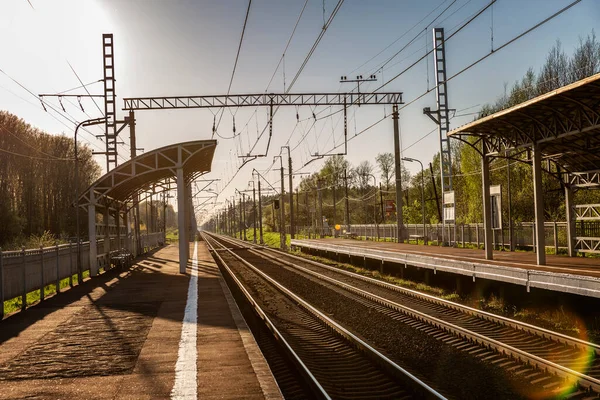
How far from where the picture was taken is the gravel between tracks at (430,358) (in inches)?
326

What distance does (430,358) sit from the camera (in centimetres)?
1027

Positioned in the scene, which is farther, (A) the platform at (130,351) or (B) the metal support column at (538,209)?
(B) the metal support column at (538,209)

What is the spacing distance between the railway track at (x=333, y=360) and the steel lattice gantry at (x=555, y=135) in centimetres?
766

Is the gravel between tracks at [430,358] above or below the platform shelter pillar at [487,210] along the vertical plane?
below

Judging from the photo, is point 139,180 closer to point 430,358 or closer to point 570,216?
point 570,216

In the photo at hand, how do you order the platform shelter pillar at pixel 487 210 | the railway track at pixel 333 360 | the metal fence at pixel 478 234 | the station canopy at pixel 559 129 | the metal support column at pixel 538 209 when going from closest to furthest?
the railway track at pixel 333 360 → the station canopy at pixel 559 129 → the metal support column at pixel 538 209 → the platform shelter pillar at pixel 487 210 → the metal fence at pixel 478 234

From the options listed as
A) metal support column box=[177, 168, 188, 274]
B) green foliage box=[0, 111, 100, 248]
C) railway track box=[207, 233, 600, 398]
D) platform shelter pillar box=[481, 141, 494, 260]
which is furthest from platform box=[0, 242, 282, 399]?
green foliage box=[0, 111, 100, 248]

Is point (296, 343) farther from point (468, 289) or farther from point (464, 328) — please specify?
point (468, 289)

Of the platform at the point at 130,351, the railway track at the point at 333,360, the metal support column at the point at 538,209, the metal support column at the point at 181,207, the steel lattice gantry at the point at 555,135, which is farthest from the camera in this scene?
the metal support column at the point at 181,207

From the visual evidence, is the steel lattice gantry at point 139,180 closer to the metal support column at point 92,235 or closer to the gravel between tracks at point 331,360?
the metal support column at point 92,235

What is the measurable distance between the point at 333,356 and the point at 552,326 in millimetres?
5467

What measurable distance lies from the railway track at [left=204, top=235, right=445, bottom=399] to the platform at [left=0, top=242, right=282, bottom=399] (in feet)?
2.47

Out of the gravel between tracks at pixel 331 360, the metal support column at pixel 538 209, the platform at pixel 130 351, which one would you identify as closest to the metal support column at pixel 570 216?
the metal support column at pixel 538 209

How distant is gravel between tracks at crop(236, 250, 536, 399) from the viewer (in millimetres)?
8273
